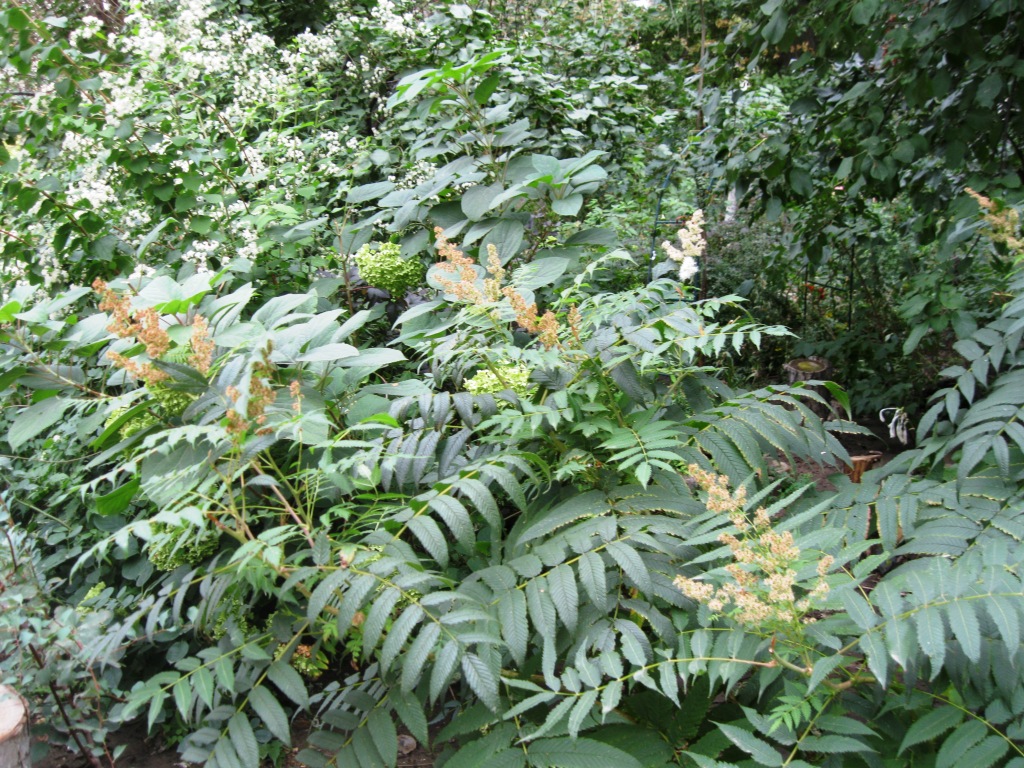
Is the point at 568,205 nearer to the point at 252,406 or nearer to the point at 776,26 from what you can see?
the point at 776,26

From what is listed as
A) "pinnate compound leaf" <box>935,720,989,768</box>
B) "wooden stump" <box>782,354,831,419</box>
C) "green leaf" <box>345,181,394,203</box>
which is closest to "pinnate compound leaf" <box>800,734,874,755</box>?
"pinnate compound leaf" <box>935,720,989,768</box>

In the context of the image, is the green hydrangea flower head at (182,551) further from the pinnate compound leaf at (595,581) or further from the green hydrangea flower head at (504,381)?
the pinnate compound leaf at (595,581)

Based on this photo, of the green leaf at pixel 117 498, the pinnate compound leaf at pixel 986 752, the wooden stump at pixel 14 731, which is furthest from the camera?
the green leaf at pixel 117 498

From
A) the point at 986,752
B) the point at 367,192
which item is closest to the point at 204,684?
the point at 986,752

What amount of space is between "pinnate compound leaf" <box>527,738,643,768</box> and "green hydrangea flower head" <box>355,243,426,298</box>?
5.77 feet

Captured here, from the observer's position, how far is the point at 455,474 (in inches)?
72.6

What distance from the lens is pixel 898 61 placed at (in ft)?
11.1

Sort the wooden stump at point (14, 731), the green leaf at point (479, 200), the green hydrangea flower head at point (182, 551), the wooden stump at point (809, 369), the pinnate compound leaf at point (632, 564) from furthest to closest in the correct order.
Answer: the wooden stump at point (809, 369)
the green leaf at point (479, 200)
the green hydrangea flower head at point (182, 551)
the wooden stump at point (14, 731)
the pinnate compound leaf at point (632, 564)

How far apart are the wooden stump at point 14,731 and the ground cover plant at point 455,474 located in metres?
0.10

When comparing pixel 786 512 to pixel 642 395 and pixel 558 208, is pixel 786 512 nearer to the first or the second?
pixel 642 395

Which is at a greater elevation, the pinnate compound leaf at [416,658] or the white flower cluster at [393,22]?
the white flower cluster at [393,22]

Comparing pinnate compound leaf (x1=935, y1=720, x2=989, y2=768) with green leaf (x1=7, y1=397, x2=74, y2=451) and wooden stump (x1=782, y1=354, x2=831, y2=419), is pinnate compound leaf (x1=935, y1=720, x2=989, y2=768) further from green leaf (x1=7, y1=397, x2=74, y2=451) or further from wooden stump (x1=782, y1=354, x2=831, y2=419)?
wooden stump (x1=782, y1=354, x2=831, y2=419)

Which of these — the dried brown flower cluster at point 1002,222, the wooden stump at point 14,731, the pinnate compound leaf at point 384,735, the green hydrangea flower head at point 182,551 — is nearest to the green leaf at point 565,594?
the pinnate compound leaf at point 384,735

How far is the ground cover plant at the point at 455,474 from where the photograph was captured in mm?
1466
